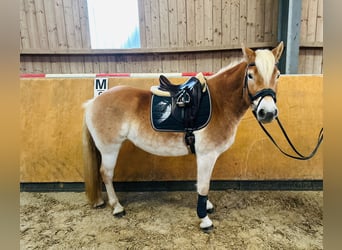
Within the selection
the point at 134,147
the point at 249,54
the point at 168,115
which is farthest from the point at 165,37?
the point at 249,54

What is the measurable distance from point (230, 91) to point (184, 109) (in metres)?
0.33

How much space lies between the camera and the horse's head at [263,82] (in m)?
1.33

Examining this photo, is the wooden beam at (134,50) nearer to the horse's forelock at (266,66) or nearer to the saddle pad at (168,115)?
the saddle pad at (168,115)

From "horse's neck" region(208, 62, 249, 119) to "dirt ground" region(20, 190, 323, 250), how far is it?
30.9 inches

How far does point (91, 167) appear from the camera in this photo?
1.89 metres

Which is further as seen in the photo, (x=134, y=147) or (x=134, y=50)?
(x=134, y=50)

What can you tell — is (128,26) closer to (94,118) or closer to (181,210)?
(94,118)

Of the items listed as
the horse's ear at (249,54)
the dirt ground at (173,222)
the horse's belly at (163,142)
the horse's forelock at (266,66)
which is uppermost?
the horse's ear at (249,54)

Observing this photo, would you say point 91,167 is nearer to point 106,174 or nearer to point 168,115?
point 106,174

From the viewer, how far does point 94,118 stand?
1.77 meters

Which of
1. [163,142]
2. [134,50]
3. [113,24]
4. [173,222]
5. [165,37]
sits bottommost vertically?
[173,222]

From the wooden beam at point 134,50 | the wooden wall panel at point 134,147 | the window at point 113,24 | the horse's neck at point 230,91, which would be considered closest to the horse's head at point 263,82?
the horse's neck at point 230,91

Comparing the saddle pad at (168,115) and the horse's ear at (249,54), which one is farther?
the saddle pad at (168,115)
